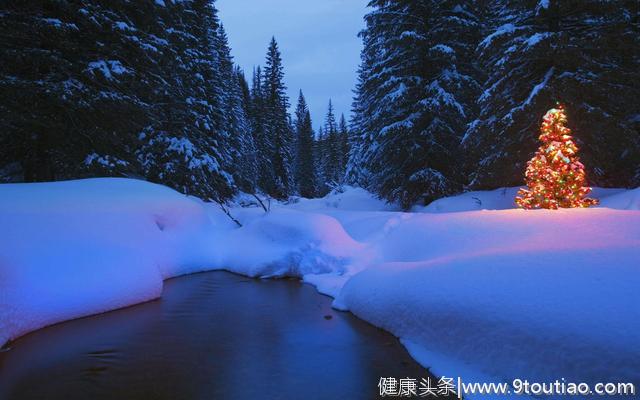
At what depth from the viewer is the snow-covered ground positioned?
3.62m

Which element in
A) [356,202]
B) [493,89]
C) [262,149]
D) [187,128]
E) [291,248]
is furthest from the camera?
[262,149]

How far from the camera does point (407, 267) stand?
20.9 ft

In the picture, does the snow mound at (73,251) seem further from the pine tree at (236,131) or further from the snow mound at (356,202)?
the pine tree at (236,131)

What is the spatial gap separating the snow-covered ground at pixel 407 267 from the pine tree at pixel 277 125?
27035 millimetres

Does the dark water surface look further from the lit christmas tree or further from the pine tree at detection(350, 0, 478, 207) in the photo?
the pine tree at detection(350, 0, 478, 207)

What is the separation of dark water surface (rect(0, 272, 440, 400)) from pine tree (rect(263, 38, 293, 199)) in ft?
104

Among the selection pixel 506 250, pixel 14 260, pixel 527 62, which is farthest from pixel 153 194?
pixel 527 62

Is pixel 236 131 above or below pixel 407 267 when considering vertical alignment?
above

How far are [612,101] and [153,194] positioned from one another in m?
14.1

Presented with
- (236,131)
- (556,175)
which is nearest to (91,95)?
(556,175)

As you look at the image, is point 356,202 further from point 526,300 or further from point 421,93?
point 526,300

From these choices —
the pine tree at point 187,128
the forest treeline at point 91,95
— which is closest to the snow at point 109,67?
the forest treeline at point 91,95

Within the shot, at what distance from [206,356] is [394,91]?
12595 millimetres

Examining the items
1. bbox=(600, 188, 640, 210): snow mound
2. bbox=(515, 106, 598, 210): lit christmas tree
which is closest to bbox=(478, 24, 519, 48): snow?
bbox=(515, 106, 598, 210): lit christmas tree
